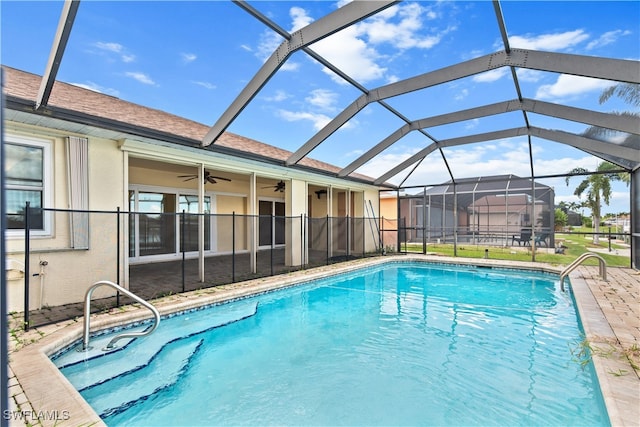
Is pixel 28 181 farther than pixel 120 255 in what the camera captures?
No

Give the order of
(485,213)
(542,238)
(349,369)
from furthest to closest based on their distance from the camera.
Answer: (485,213) < (542,238) < (349,369)

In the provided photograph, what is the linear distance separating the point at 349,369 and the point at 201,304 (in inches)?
121

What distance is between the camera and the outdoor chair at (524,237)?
12.1m

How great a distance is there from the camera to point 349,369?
372 centimetres

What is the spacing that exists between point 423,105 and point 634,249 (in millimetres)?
7995

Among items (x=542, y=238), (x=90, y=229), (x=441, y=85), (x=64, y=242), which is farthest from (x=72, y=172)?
(x=542, y=238)

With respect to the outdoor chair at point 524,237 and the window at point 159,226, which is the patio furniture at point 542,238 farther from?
the window at point 159,226

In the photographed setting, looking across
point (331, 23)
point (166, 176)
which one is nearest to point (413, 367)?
point (331, 23)

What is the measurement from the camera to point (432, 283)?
848 cm

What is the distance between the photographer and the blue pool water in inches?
114

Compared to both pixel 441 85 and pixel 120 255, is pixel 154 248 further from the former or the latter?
pixel 441 85

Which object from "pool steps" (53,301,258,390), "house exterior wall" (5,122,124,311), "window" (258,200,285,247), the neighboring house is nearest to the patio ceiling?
the neighboring house

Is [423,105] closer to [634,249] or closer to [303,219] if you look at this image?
[303,219]

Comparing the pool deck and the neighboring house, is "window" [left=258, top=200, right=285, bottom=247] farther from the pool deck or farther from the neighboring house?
the pool deck
